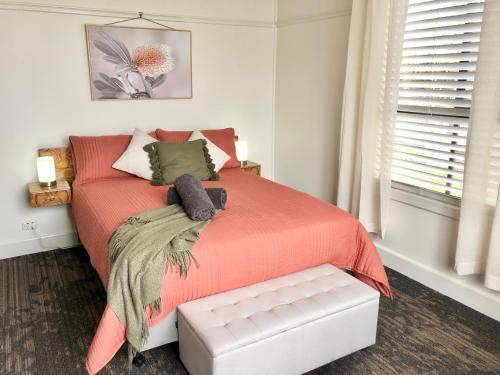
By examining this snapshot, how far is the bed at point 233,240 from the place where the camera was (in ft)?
6.83

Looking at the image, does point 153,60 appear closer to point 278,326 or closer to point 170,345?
point 170,345

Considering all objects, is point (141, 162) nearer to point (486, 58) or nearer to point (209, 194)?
point (209, 194)

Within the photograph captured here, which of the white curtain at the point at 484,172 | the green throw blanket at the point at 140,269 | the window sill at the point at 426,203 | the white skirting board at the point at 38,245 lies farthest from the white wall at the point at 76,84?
the white curtain at the point at 484,172

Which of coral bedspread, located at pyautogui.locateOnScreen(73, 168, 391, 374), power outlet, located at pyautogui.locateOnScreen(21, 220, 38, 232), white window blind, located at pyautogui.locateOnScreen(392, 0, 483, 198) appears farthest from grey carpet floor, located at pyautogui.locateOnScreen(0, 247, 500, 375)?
white window blind, located at pyautogui.locateOnScreen(392, 0, 483, 198)

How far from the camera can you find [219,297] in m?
2.14

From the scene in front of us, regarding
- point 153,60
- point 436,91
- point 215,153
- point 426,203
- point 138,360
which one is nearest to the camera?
point 138,360

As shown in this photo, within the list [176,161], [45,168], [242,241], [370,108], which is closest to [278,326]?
[242,241]

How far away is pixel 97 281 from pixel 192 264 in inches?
51.5

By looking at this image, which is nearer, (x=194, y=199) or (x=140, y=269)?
(x=140, y=269)

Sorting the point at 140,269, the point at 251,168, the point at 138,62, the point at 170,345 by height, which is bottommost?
the point at 170,345

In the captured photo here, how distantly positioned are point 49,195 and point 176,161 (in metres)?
0.99

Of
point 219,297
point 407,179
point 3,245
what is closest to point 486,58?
point 407,179

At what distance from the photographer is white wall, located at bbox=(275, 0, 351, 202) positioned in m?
3.70

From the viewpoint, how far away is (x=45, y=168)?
326 cm
